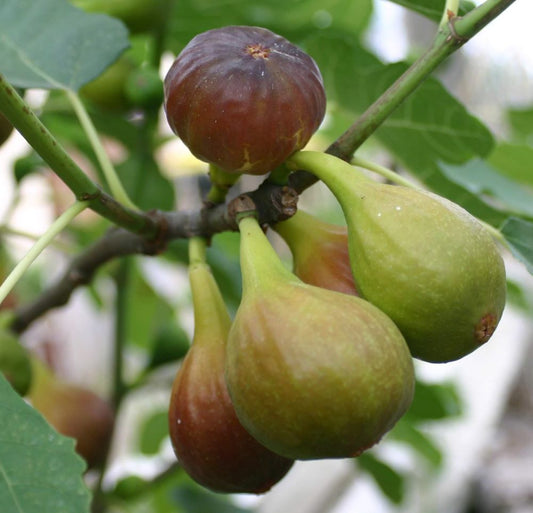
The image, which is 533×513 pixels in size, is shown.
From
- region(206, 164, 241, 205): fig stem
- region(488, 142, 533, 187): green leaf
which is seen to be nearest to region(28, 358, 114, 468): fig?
region(206, 164, 241, 205): fig stem

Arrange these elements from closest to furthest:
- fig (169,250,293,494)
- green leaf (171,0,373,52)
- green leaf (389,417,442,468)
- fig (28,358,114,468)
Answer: fig (169,250,293,494) < fig (28,358,114,468) < green leaf (171,0,373,52) < green leaf (389,417,442,468)

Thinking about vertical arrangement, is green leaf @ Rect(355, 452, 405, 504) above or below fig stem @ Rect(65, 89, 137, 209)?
below

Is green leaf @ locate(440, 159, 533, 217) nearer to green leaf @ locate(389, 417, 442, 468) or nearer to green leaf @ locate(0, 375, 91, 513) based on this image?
green leaf @ locate(389, 417, 442, 468)

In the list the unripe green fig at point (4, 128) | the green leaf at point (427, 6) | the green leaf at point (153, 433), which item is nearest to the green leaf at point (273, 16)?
the green leaf at point (427, 6)

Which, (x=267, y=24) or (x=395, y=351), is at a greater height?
(x=395, y=351)

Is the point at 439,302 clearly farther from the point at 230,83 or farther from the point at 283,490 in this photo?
the point at 283,490

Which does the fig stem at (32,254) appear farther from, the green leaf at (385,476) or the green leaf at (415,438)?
the green leaf at (415,438)

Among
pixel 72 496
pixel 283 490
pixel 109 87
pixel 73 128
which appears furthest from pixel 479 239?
pixel 283 490
